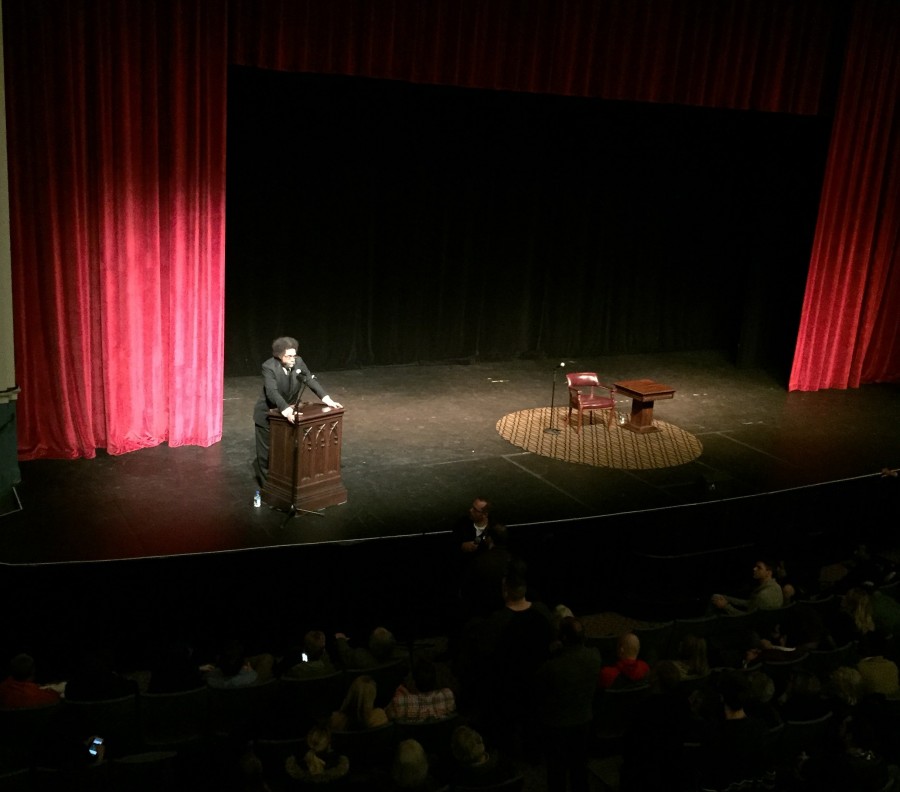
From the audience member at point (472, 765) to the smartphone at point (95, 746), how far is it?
4.77 ft

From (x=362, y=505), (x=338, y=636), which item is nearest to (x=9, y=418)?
(x=362, y=505)

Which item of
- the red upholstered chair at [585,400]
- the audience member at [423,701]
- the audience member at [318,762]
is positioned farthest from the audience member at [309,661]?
the red upholstered chair at [585,400]

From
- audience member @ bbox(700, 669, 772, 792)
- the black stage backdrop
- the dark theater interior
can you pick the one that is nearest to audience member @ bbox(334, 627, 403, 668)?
the dark theater interior

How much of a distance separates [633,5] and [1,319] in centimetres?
670

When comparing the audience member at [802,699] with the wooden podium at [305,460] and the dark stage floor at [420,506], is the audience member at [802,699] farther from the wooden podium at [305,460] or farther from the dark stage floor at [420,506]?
the wooden podium at [305,460]

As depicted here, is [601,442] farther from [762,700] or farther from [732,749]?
[732,749]

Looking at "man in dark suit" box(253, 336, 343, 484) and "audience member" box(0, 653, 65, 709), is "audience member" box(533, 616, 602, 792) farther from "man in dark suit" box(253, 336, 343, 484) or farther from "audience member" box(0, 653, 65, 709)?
"man in dark suit" box(253, 336, 343, 484)

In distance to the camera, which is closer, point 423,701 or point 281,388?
point 423,701

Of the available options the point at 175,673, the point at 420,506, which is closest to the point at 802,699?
the point at 175,673

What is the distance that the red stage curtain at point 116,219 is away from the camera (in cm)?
816

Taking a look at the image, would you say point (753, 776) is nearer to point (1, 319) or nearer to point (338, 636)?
point (338, 636)

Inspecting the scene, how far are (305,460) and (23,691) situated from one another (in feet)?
10.8

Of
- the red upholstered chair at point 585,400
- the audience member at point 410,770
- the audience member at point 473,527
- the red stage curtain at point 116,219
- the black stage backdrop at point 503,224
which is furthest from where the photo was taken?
the black stage backdrop at point 503,224

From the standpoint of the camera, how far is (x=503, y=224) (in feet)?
43.3
